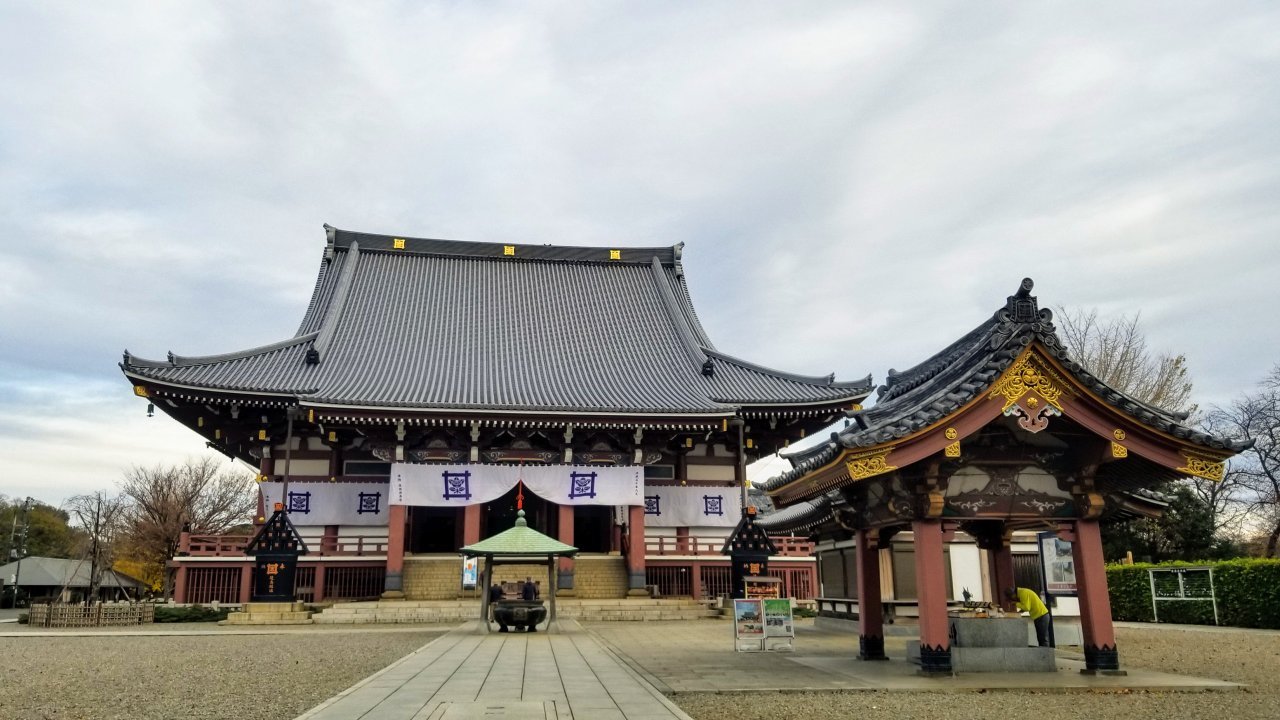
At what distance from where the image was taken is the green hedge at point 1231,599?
789 inches

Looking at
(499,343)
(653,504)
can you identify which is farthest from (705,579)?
(499,343)

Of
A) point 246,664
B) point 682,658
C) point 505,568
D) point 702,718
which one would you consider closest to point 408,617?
point 505,568

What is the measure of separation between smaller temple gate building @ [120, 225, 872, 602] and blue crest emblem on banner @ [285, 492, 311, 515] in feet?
0.15

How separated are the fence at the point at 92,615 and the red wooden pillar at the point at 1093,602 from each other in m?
21.7

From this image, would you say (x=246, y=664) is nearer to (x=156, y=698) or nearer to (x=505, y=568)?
(x=156, y=698)

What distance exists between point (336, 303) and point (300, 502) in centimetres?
991

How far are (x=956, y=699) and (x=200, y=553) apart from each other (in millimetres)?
22593

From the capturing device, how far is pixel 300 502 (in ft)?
87.0

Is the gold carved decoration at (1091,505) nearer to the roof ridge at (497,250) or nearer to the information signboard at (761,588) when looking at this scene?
the information signboard at (761,588)

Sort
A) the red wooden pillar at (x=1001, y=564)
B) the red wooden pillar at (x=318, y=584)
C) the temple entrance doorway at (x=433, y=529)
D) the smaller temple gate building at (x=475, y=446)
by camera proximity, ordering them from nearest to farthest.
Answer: the red wooden pillar at (x=1001, y=564) → the red wooden pillar at (x=318, y=584) → the smaller temple gate building at (x=475, y=446) → the temple entrance doorway at (x=433, y=529)

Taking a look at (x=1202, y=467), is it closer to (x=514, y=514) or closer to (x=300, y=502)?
(x=514, y=514)

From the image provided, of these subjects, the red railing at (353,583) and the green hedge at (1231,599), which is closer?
the green hedge at (1231,599)

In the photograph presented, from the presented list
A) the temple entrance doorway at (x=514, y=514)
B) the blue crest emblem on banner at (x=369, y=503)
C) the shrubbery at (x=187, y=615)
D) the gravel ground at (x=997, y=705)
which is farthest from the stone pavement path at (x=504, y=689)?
the temple entrance doorway at (x=514, y=514)

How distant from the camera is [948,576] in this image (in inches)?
810
